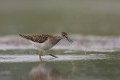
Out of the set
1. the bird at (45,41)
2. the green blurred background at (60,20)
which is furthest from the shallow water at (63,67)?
the green blurred background at (60,20)

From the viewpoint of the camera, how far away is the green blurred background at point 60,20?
26.0m

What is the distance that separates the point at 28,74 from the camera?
13.4 m

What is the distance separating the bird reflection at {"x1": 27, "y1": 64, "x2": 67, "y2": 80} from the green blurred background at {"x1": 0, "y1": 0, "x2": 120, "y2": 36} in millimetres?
10084

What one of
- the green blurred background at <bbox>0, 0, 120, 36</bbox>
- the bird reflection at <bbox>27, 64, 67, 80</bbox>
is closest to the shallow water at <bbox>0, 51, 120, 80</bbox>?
the bird reflection at <bbox>27, 64, 67, 80</bbox>

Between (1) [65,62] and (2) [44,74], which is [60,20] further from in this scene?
(2) [44,74]

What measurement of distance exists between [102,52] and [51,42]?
2.20 metres

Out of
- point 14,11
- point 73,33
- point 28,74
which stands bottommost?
point 28,74

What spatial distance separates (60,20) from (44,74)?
18.7 metres

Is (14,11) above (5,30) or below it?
above

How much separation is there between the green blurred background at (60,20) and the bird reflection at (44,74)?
10084 mm

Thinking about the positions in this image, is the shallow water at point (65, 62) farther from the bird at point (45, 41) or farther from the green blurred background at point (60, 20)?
the green blurred background at point (60, 20)

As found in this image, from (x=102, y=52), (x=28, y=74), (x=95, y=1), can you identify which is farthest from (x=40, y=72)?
(x=95, y=1)

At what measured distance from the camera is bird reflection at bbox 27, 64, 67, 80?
42.5 feet

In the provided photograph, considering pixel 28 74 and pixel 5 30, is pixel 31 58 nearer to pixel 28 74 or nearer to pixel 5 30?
pixel 28 74
